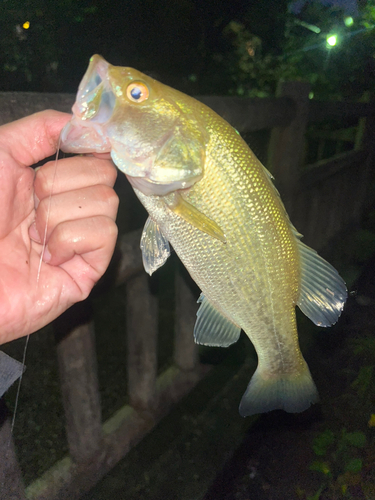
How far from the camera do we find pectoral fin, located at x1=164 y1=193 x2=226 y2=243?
1095 millimetres

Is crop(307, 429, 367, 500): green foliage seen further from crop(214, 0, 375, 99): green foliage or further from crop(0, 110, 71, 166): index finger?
crop(214, 0, 375, 99): green foliage

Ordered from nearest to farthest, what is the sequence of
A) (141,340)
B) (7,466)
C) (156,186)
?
(156,186) < (7,466) < (141,340)

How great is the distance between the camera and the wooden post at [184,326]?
2582mm

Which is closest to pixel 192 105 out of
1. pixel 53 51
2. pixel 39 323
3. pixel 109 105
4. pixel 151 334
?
pixel 109 105

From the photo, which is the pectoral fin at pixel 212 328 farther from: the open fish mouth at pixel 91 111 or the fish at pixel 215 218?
the open fish mouth at pixel 91 111

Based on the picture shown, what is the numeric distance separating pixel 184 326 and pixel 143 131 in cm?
191

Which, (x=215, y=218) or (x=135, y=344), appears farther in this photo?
(x=135, y=344)

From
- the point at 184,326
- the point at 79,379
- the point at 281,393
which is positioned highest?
the point at 281,393

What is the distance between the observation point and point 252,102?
234cm

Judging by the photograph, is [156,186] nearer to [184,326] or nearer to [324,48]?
[184,326]

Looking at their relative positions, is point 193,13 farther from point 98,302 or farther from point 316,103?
point 98,302

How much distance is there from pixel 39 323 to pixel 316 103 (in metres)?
3.30

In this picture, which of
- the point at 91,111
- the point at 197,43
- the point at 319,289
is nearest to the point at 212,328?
the point at 319,289

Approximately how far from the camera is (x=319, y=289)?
4.31 feet
